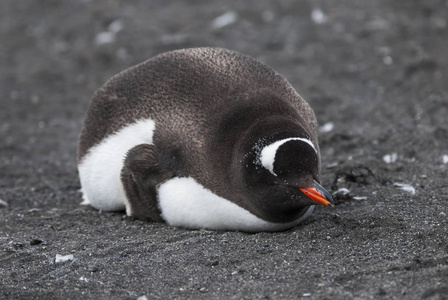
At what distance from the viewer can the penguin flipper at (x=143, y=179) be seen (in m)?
5.80

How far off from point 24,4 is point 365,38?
727 cm

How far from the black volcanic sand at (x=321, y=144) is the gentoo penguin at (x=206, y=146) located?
0.21 metres

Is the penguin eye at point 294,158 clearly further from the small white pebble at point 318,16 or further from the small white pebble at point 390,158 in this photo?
the small white pebble at point 318,16

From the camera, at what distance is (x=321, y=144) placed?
26.5ft

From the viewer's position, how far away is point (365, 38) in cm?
1113

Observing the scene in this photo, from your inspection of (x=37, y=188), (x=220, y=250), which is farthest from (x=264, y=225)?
(x=37, y=188)

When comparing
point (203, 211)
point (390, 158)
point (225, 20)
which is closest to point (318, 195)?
point (203, 211)

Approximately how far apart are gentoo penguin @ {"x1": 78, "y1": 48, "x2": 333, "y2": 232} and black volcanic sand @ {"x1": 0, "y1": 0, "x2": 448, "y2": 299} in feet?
0.68

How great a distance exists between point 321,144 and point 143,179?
2.92 m

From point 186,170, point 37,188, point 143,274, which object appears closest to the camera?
point 143,274

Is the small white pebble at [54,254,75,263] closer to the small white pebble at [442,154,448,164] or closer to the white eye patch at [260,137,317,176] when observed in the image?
the white eye patch at [260,137,317,176]

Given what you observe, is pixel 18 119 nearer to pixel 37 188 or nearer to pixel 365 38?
pixel 37 188

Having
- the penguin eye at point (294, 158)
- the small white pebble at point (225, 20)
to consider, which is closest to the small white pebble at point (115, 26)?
the small white pebble at point (225, 20)

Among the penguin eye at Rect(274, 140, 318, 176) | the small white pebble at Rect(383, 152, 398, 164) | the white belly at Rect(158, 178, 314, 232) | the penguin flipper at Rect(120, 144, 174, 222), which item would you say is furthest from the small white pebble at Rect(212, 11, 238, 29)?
the penguin eye at Rect(274, 140, 318, 176)
